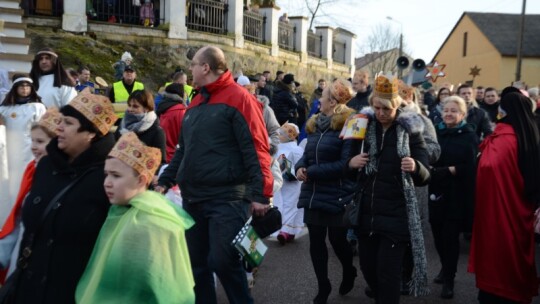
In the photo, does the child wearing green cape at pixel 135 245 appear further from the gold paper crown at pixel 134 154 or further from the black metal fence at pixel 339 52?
the black metal fence at pixel 339 52

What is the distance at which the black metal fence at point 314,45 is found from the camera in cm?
3187

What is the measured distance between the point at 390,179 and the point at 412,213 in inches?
12.3

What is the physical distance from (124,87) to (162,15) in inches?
460

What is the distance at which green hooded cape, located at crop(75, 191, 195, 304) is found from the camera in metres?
3.13

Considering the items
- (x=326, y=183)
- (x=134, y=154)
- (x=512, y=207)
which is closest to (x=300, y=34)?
(x=326, y=183)

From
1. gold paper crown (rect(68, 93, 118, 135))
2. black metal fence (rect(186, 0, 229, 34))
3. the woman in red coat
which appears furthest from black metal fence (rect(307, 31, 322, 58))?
gold paper crown (rect(68, 93, 118, 135))

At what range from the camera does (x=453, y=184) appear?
261 inches

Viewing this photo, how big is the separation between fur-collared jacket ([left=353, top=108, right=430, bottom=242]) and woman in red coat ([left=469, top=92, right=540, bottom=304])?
0.84 metres

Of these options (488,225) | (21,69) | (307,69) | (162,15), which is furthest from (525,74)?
(488,225)

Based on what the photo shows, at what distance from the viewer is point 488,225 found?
567 cm

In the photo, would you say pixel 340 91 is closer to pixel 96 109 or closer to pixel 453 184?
pixel 453 184

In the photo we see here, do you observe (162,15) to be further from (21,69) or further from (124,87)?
(124,87)

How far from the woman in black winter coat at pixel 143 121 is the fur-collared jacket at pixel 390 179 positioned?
2260 mm

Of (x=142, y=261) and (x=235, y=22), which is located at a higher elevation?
(x=235, y=22)
